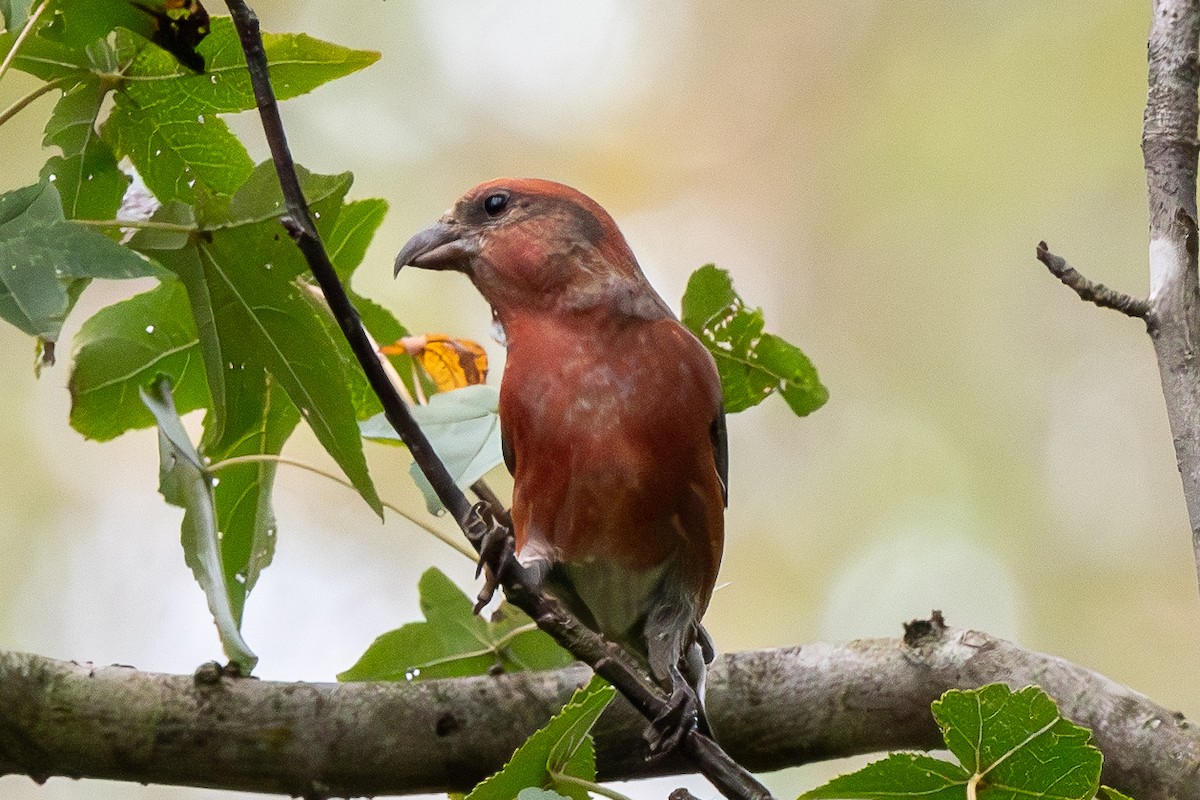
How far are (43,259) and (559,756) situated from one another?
119 centimetres

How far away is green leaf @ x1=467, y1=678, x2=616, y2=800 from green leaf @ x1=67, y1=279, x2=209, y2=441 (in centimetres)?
167

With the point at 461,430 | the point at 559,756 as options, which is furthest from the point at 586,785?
the point at 461,430

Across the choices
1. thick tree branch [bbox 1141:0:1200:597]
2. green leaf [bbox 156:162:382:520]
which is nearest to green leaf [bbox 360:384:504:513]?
green leaf [bbox 156:162:382:520]

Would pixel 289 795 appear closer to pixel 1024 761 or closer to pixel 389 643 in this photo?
pixel 389 643

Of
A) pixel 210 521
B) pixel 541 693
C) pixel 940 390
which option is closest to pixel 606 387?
pixel 541 693

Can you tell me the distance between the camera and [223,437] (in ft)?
9.82

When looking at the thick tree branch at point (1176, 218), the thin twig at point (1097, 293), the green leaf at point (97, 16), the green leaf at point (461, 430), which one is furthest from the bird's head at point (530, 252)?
the thick tree branch at point (1176, 218)

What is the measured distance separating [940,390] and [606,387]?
5.87 meters

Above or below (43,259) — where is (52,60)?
above

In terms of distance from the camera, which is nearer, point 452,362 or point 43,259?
point 43,259

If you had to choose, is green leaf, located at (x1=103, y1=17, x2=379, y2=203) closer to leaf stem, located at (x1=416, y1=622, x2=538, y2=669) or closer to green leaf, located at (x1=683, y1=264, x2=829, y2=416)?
green leaf, located at (x1=683, y1=264, x2=829, y2=416)

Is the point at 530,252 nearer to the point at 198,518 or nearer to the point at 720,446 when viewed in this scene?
the point at 720,446

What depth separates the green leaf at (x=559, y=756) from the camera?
2.02 m

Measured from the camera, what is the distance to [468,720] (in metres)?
3.11
